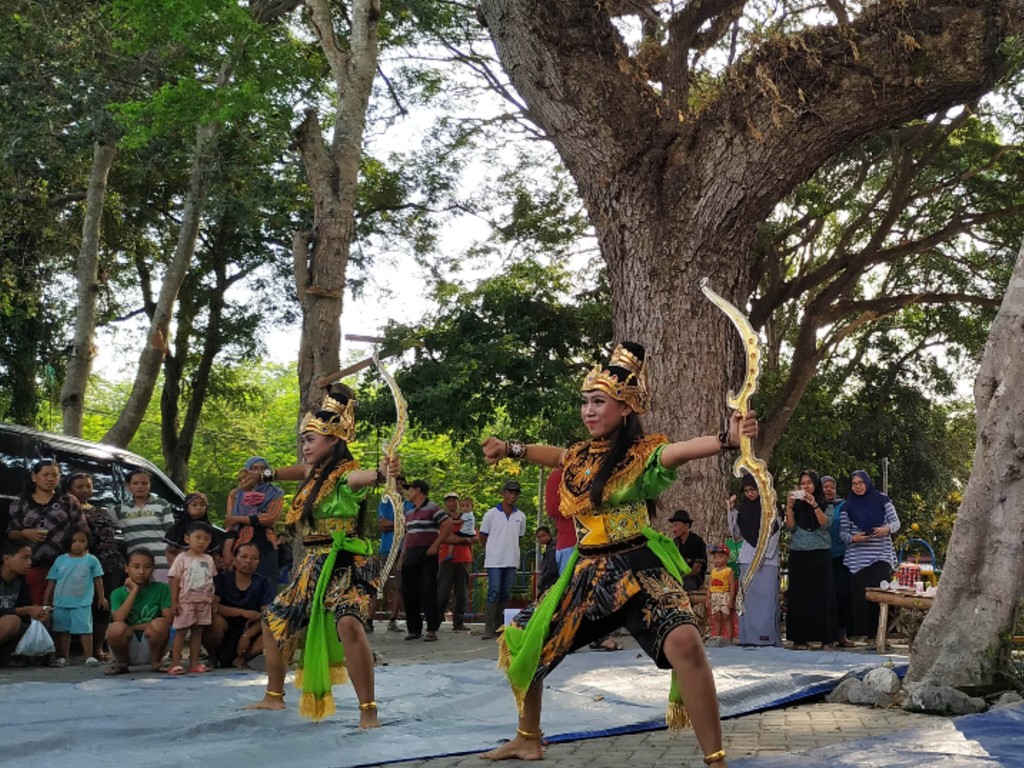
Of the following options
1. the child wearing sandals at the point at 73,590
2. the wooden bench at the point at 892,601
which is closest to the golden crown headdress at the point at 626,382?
the wooden bench at the point at 892,601

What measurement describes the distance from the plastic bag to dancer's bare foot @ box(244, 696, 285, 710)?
3.47 m

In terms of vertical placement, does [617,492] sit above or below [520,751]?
above

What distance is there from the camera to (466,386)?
18062 millimetres

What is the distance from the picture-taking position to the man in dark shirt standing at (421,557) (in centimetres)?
1333

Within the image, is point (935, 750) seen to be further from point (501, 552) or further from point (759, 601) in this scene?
point (501, 552)

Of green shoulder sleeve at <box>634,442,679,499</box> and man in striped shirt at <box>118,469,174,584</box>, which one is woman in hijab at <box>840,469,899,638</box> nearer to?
man in striped shirt at <box>118,469,174,584</box>

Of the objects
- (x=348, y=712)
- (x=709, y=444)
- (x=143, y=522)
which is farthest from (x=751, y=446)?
(x=143, y=522)

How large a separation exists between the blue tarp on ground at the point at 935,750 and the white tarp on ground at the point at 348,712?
4.75 ft

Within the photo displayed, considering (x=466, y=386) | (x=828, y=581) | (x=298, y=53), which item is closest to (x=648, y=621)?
(x=828, y=581)

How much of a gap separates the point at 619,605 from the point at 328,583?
2.09 metres

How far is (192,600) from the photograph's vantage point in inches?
388

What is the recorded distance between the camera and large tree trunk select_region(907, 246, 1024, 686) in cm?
725

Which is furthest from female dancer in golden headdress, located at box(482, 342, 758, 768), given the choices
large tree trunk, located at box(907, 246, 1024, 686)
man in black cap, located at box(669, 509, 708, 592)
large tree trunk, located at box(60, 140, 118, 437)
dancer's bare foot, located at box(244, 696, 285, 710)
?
large tree trunk, located at box(60, 140, 118, 437)

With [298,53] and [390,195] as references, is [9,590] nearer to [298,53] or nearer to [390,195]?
[298,53]
